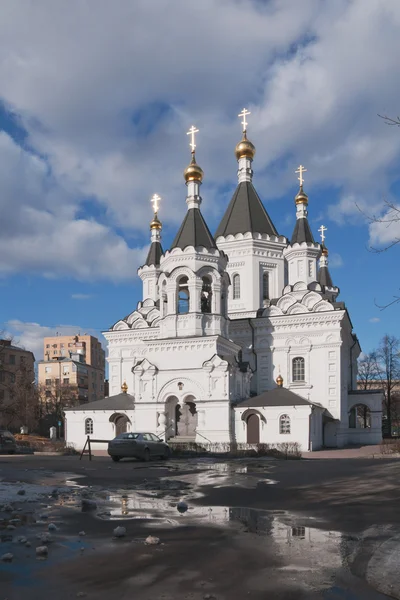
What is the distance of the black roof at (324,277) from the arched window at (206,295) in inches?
704

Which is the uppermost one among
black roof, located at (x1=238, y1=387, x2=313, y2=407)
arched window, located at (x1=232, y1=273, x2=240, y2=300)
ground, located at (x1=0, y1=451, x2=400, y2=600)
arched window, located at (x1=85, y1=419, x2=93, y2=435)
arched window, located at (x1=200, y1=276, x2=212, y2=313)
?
arched window, located at (x1=232, y1=273, x2=240, y2=300)

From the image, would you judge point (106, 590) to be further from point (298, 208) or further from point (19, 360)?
point (19, 360)

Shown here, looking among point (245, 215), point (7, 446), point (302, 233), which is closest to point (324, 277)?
point (302, 233)

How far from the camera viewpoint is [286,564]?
626 centimetres

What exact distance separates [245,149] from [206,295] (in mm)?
13568

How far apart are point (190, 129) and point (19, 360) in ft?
161

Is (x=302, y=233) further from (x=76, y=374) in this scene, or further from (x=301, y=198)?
(x=76, y=374)

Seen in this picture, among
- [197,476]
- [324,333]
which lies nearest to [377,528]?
[197,476]

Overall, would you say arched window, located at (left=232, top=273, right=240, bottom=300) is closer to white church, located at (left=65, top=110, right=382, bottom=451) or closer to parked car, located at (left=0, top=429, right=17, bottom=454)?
white church, located at (left=65, top=110, right=382, bottom=451)

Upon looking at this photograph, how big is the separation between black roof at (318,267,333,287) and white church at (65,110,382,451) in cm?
823

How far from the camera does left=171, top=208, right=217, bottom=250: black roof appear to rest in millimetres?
34969

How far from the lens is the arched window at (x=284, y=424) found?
Result: 3231 centimetres

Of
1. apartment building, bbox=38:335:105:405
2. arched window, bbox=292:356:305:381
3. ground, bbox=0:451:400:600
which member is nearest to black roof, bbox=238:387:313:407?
arched window, bbox=292:356:305:381

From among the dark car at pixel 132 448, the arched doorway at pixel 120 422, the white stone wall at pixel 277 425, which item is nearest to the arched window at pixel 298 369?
the white stone wall at pixel 277 425
